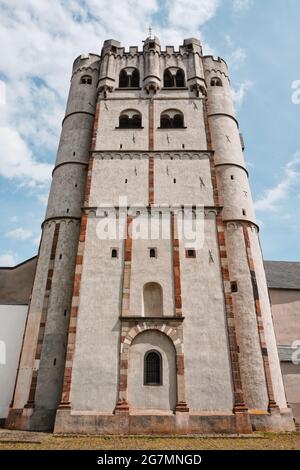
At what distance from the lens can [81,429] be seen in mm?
15969

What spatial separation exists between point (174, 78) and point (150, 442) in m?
26.9

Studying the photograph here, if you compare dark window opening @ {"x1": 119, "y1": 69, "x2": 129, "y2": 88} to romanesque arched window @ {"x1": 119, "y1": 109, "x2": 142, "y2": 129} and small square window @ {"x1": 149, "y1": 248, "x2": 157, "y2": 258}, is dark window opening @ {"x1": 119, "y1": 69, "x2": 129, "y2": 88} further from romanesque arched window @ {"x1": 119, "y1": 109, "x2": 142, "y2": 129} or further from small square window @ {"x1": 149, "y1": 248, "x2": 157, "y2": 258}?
small square window @ {"x1": 149, "y1": 248, "x2": 157, "y2": 258}

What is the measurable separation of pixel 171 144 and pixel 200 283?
10.7m

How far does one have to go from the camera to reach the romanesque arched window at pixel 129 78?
29688 mm

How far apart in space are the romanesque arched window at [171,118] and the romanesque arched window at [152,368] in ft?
55.5

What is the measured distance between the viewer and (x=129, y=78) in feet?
98.4

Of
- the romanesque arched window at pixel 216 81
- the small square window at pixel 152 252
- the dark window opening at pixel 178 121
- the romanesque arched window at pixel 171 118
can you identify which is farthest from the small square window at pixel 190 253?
the romanesque arched window at pixel 216 81

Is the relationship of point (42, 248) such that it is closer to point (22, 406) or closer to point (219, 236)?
point (22, 406)

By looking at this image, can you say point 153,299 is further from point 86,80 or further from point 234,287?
point 86,80

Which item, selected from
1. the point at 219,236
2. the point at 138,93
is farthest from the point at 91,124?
the point at 219,236

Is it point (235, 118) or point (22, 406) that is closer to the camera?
point (22, 406)

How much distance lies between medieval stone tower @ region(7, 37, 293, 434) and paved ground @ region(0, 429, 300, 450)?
1682 millimetres

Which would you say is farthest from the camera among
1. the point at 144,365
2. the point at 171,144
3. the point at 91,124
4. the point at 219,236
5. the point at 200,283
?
the point at 91,124

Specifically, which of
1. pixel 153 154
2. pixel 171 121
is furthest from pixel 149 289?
pixel 171 121
